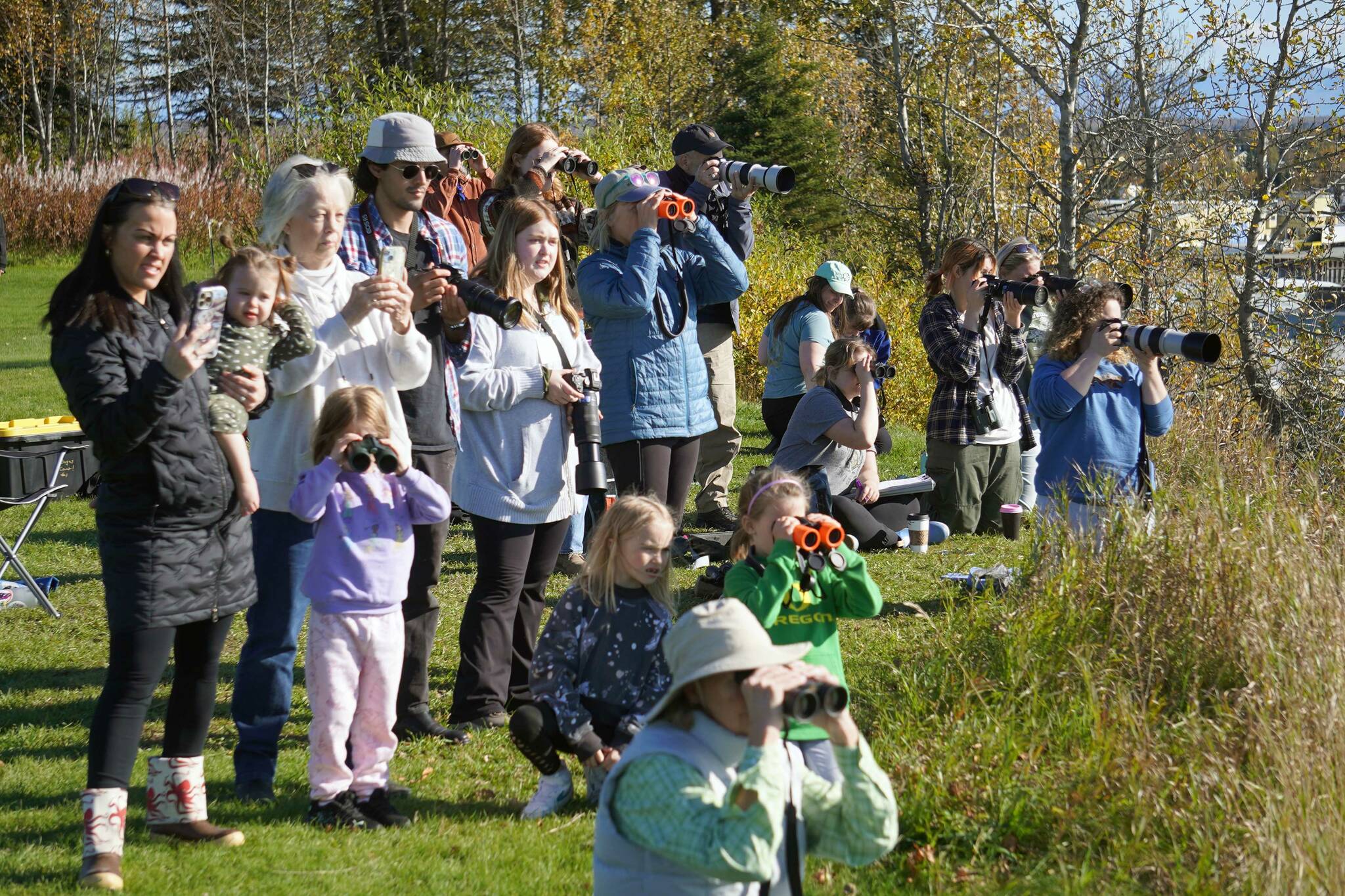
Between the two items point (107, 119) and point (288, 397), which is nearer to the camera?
point (288, 397)

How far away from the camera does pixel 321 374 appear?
4234mm

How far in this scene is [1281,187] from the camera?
10547 millimetres

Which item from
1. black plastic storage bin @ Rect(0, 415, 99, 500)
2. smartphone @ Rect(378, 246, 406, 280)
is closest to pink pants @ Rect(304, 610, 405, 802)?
smartphone @ Rect(378, 246, 406, 280)

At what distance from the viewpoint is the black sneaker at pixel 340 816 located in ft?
13.5

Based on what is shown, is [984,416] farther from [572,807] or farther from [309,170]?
[309,170]

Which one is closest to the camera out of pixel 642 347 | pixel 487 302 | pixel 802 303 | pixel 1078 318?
pixel 487 302

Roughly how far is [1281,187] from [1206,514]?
6477 mm

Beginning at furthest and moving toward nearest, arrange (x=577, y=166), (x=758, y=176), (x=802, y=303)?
(x=802, y=303) → (x=577, y=166) → (x=758, y=176)

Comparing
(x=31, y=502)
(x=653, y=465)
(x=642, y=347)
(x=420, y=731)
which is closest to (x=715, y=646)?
(x=420, y=731)

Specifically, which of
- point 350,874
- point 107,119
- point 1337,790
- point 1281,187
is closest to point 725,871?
point 350,874

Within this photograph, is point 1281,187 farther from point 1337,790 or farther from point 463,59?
point 463,59

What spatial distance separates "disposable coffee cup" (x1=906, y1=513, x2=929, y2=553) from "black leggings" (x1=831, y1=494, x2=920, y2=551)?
7cm

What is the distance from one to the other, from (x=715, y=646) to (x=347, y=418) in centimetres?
198

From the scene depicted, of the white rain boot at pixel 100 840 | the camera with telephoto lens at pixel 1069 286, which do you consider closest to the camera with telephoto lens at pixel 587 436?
the white rain boot at pixel 100 840
